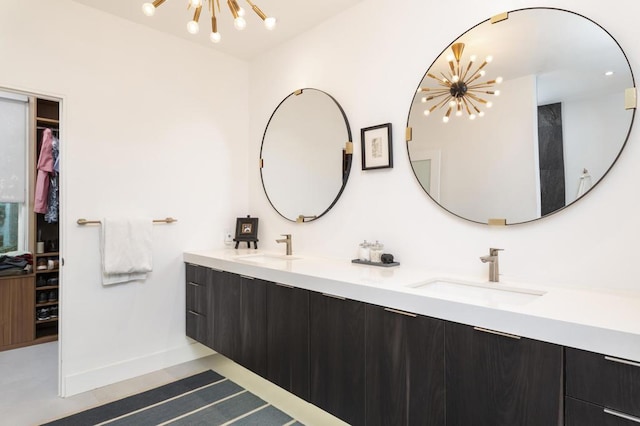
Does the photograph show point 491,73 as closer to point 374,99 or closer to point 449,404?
point 374,99

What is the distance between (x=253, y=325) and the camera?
2.37 meters

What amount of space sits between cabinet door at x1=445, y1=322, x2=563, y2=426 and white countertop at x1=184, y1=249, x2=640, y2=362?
5cm

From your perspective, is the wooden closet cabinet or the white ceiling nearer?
the white ceiling

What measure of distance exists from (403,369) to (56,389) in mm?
2561

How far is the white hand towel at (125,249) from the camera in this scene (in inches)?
105

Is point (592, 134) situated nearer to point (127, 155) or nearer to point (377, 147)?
point (377, 147)

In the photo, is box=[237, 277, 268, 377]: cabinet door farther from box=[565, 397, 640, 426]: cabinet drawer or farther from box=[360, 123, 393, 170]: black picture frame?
box=[565, 397, 640, 426]: cabinet drawer

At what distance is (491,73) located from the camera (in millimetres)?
1914

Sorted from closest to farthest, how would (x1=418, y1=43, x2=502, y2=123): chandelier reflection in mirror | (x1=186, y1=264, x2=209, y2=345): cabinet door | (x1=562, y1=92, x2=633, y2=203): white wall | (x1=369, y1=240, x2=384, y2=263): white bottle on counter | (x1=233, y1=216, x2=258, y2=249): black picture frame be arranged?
(x1=562, y1=92, x2=633, y2=203): white wall → (x1=418, y1=43, x2=502, y2=123): chandelier reflection in mirror → (x1=369, y1=240, x2=384, y2=263): white bottle on counter → (x1=186, y1=264, x2=209, y2=345): cabinet door → (x1=233, y1=216, x2=258, y2=249): black picture frame

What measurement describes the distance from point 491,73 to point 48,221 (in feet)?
13.6

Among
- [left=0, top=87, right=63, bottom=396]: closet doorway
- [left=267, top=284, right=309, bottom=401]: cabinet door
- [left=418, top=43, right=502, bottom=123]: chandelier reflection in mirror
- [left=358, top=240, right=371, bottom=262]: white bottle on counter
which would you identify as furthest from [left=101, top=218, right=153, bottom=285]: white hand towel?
[left=418, top=43, right=502, bottom=123]: chandelier reflection in mirror

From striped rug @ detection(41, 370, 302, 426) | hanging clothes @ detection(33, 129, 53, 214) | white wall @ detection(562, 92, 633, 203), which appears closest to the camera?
white wall @ detection(562, 92, 633, 203)

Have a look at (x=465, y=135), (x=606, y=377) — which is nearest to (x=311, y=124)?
(x=465, y=135)

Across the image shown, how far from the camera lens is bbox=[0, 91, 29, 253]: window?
3.35m
